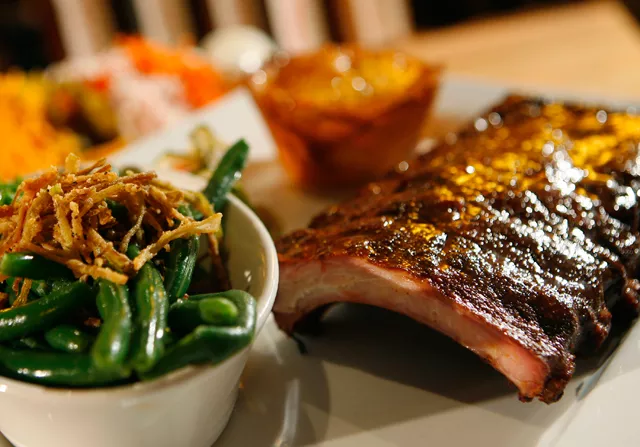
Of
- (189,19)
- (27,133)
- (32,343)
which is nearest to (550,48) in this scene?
(27,133)

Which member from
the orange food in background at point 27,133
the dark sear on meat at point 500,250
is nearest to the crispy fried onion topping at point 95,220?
the dark sear on meat at point 500,250

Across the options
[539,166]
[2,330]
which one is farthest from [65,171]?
[539,166]

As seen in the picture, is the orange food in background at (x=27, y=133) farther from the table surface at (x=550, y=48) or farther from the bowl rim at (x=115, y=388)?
the table surface at (x=550, y=48)

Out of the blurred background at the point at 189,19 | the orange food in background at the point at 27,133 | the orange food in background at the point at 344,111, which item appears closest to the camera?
the orange food in background at the point at 344,111

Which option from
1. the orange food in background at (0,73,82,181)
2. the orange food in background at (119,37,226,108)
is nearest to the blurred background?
the orange food in background at (119,37,226,108)

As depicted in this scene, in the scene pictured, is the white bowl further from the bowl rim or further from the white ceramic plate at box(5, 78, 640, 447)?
the white ceramic plate at box(5, 78, 640, 447)

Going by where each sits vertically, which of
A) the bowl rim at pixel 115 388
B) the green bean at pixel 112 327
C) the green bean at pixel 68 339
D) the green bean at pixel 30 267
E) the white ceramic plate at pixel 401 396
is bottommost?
the white ceramic plate at pixel 401 396
